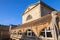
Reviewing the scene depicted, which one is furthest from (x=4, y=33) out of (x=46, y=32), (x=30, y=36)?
(x=46, y=32)

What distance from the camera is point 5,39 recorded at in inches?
1244

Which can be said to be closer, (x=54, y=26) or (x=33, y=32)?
(x=54, y=26)

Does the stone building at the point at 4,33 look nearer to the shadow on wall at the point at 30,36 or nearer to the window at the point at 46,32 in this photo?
the shadow on wall at the point at 30,36

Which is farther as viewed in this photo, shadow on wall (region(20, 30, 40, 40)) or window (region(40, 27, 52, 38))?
shadow on wall (region(20, 30, 40, 40))

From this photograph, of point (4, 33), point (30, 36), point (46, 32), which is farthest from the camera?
point (4, 33)

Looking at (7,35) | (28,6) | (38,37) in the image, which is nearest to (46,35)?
(38,37)

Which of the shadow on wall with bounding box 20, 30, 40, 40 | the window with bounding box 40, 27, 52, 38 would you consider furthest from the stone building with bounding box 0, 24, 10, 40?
the window with bounding box 40, 27, 52, 38

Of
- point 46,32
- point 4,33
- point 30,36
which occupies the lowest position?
point 4,33

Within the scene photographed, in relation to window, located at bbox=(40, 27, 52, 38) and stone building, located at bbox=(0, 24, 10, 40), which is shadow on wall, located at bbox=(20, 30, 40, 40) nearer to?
window, located at bbox=(40, 27, 52, 38)

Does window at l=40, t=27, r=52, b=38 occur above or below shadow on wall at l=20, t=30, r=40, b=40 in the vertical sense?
above

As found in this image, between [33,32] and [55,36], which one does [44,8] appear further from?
[55,36]

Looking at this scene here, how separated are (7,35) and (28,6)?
1207 centimetres

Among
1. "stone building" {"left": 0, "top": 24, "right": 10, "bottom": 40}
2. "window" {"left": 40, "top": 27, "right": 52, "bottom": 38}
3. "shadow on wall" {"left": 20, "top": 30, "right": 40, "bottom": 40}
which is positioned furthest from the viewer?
"stone building" {"left": 0, "top": 24, "right": 10, "bottom": 40}

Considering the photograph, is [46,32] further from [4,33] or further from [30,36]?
[4,33]
